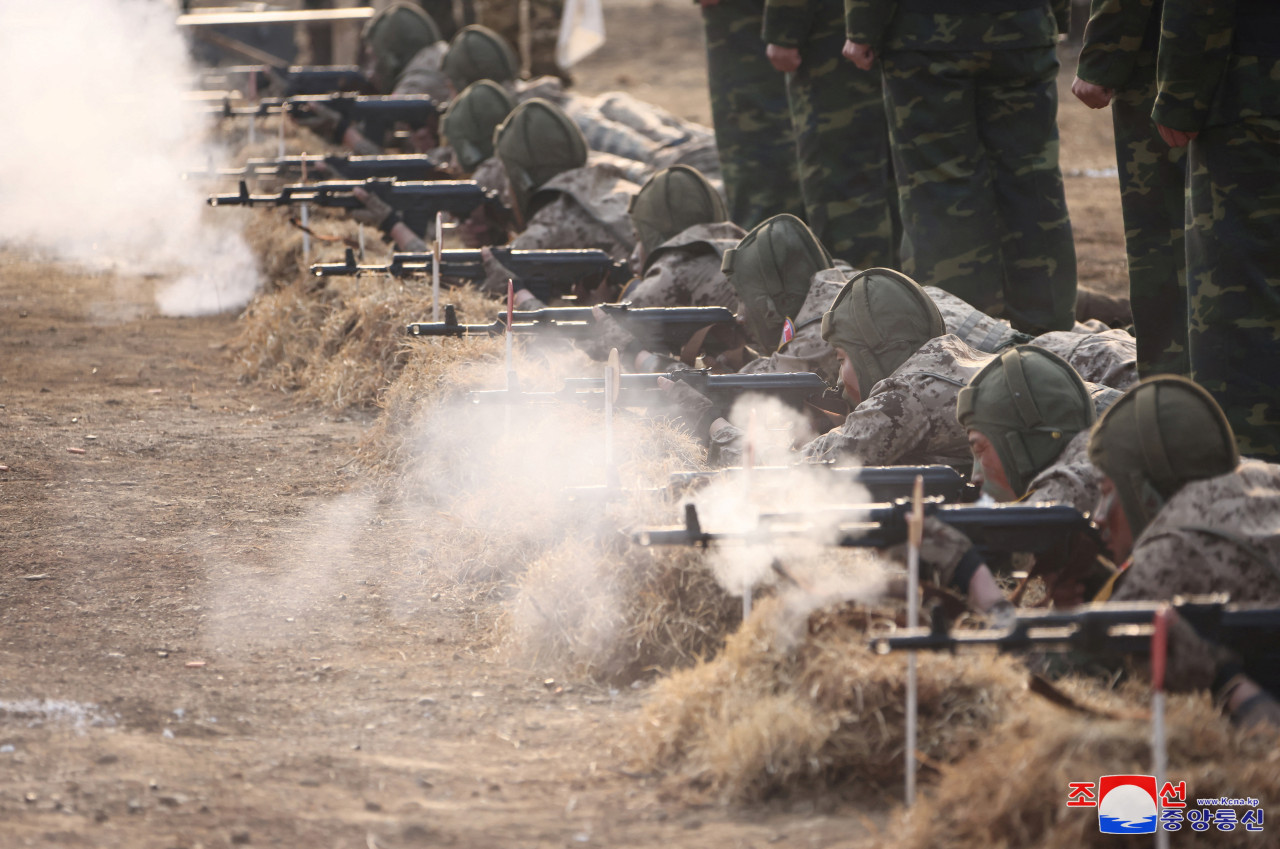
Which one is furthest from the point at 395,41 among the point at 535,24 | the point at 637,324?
the point at 637,324

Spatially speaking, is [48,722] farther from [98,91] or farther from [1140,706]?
[98,91]

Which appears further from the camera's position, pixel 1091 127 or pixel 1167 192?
pixel 1091 127

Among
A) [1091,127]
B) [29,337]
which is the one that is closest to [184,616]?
[29,337]

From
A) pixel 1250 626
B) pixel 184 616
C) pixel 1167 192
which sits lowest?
pixel 184 616

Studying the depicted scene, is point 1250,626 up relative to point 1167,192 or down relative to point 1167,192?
down

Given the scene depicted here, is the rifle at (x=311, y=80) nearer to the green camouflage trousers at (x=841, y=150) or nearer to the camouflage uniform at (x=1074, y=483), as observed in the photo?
the green camouflage trousers at (x=841, y=150)

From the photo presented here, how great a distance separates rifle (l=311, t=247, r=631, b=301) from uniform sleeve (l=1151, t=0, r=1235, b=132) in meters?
3.60

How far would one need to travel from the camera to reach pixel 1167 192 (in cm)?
495

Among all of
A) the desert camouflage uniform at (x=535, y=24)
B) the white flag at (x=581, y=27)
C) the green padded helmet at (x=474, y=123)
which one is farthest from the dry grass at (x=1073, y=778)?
the desert camouflage uniform at (x=535, y=24)

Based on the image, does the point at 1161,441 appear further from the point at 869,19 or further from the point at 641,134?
the point at 641,134

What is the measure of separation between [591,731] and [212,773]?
0.95m

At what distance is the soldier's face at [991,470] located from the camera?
3.81 meters

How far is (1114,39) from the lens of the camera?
190 inches

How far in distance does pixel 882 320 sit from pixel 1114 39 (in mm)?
1340
